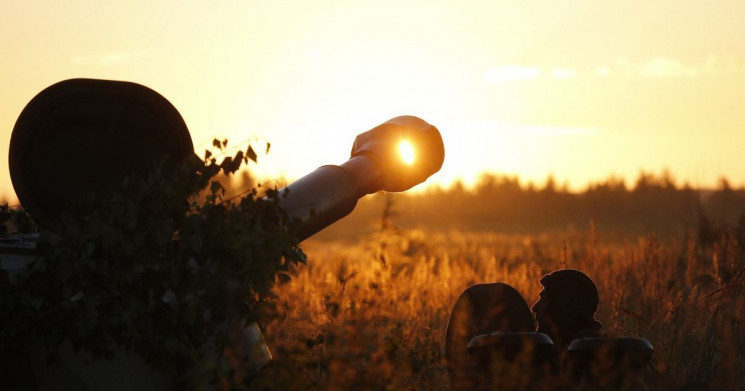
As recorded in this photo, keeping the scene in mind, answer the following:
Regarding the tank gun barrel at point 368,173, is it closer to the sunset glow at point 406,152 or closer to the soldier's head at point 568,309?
the sunset glow at point 406,152

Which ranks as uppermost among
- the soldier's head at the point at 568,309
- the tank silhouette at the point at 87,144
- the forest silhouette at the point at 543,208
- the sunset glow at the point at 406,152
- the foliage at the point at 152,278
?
the tank silhouette at the point at 87,144

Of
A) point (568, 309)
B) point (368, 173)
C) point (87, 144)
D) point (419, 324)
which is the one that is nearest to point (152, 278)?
point (87, 144)

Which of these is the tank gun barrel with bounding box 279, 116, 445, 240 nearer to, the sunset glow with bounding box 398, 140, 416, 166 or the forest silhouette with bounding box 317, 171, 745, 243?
the sunset glow with bounding box 398, 140, 416, 166

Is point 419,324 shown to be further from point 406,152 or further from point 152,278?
point 152,278

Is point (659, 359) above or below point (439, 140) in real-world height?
below

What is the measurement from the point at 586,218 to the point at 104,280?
3903 centimetres

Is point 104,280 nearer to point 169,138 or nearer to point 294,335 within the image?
point 169,138

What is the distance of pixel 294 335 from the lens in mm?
7465

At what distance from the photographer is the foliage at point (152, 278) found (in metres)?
5.66

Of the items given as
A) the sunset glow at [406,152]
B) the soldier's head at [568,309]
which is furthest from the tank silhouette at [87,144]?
the soldier's head at [568,309]

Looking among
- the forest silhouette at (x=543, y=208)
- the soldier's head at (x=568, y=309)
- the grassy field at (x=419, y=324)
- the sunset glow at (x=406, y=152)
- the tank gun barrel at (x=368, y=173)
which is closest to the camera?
the grassy field at (x=419, y=324)

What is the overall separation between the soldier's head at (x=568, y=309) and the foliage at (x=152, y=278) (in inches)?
72.1

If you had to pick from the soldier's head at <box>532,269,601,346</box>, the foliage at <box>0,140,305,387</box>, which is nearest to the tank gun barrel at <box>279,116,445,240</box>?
the foliage at <box>0,140,305,387</box>

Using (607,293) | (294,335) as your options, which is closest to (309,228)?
(294,335)
